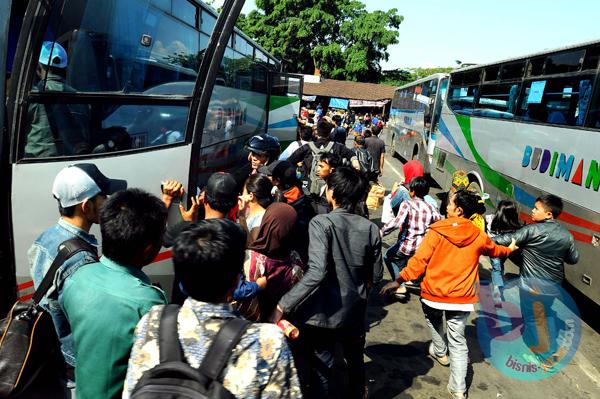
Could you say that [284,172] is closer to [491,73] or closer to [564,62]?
[564,62]

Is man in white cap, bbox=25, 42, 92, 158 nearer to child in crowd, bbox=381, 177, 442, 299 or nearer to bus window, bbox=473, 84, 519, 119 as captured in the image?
child in crowd, bbox=381, 177, 442, 299

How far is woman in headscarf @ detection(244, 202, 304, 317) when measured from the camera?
275cm

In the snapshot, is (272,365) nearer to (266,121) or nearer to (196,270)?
(196,270)

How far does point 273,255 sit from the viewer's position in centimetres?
280

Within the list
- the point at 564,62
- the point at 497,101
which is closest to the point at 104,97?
the point at 564,62

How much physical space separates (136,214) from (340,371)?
2624 millimetres

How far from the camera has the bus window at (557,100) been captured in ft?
18.7

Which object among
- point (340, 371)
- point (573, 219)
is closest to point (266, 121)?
point (573, 219)

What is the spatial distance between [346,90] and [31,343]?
36.4 m

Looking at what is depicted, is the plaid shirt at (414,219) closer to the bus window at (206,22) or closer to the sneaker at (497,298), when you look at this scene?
the sneaker at (497,298)

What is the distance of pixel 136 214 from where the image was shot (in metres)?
1.74

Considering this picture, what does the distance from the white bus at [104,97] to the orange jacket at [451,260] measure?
1894mm

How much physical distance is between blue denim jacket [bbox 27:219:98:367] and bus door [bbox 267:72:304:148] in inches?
395

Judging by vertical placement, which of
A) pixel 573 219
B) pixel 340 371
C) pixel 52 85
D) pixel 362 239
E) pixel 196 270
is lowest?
pixel 340 371
